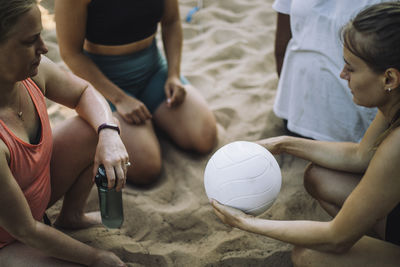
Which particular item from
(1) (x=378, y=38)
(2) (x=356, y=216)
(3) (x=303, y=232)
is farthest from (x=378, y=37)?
(3) (x=303, y=232)

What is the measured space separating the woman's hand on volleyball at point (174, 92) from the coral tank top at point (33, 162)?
101cm

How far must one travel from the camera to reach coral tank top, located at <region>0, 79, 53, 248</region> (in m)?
1.42

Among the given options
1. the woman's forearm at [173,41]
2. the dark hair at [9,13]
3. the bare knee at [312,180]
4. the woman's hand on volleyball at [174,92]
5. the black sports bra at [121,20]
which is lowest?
the woman's hand on volleyball at [174,92]

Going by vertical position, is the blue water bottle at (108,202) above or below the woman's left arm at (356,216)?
below

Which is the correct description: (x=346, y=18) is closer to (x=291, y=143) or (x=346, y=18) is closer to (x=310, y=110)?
(x=310, y=110)

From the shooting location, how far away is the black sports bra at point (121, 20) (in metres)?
2.28

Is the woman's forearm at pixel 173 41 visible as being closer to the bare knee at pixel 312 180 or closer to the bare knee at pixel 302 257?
the bare knee at pixel 312 180

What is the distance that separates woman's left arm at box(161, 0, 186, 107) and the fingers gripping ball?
103 centimetres

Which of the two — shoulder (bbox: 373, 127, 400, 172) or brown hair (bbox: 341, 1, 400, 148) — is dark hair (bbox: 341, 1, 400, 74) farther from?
shoulder (bbox: 373, 127, 400, 172)

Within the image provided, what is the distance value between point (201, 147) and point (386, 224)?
121 centimetres

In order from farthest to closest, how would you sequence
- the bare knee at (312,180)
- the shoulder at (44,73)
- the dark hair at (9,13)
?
the bare knee at (312,180) < the shoulder at (44,73) < the dark hair at (9,13)

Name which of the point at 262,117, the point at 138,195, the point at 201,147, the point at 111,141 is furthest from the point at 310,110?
the point at 111,141

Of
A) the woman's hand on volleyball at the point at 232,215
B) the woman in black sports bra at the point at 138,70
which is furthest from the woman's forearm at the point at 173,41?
the woman's hand on volleyball at the point at 232,215

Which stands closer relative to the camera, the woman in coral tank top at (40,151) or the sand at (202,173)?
the woman in coral tank top at (40,151)
